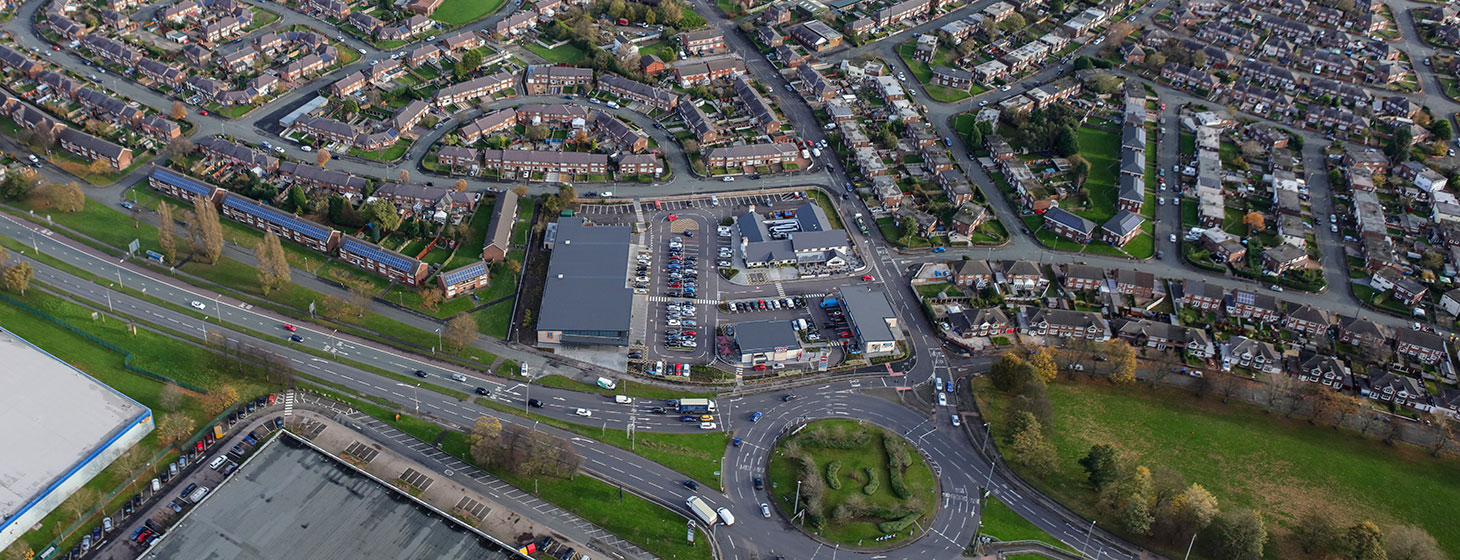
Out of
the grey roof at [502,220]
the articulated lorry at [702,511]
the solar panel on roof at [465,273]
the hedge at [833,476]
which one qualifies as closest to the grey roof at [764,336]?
Answer: the hedge at [833,476]

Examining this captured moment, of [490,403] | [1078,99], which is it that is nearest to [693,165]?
[490,403]

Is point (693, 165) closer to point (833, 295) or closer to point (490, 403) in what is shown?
point (833, 295)

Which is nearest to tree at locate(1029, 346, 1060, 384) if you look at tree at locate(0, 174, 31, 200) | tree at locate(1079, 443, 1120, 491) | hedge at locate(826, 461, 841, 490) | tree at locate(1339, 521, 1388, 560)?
tree at locate(1079, 443, 1120, 491)

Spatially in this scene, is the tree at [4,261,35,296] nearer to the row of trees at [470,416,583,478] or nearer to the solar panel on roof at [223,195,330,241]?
the solar panel on roof at [223,195,330,241]

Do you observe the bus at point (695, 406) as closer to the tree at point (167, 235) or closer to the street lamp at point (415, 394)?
the street lamp at point (415, 394)

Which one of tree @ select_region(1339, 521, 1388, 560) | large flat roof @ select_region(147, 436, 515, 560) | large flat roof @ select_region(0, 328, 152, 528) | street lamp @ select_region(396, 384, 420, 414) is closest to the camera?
large flat roof @ select_region(147, 436, 515, 560)
